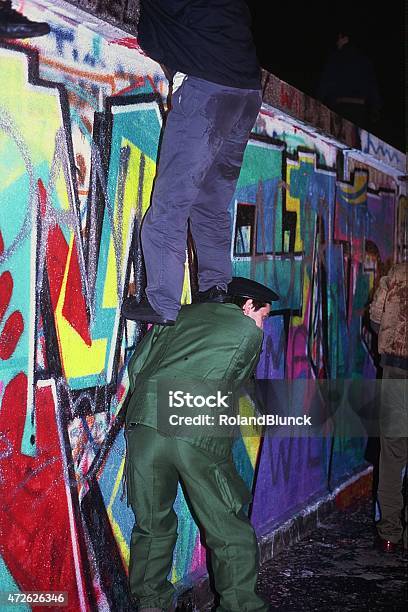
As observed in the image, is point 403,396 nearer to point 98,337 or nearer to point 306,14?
point 98,337

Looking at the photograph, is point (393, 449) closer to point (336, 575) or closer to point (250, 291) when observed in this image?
point (336, 575)

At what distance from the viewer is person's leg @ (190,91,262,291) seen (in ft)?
11.6

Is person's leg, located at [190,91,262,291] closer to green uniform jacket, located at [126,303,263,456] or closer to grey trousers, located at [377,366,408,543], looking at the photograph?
green uniform jacket, located at [126,303,263,456]

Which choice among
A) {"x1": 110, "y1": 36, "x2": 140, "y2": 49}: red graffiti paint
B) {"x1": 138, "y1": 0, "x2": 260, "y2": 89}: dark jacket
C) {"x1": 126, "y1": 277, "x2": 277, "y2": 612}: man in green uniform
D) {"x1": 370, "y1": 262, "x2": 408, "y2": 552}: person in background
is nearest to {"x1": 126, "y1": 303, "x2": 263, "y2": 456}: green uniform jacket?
{"x1": 126, "y1": 277, "x2": 277, "y2": 612}: man in green uniform

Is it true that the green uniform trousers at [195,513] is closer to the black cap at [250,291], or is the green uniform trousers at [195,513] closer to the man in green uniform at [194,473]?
the man in green uniform at [194,473]

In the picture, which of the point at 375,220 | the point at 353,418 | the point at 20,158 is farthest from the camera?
the point at 375,220

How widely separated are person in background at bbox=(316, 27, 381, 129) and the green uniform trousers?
21.7 ft

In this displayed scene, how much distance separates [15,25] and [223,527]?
2225 millimetres

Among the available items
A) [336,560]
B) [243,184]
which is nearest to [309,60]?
[243,184]

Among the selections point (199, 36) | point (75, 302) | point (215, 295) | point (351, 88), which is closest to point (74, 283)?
point (75, 302)

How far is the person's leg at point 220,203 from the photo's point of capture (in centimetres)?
353

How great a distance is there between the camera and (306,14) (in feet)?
42.3

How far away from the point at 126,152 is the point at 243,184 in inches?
52.8

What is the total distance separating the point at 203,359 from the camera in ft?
11.1
